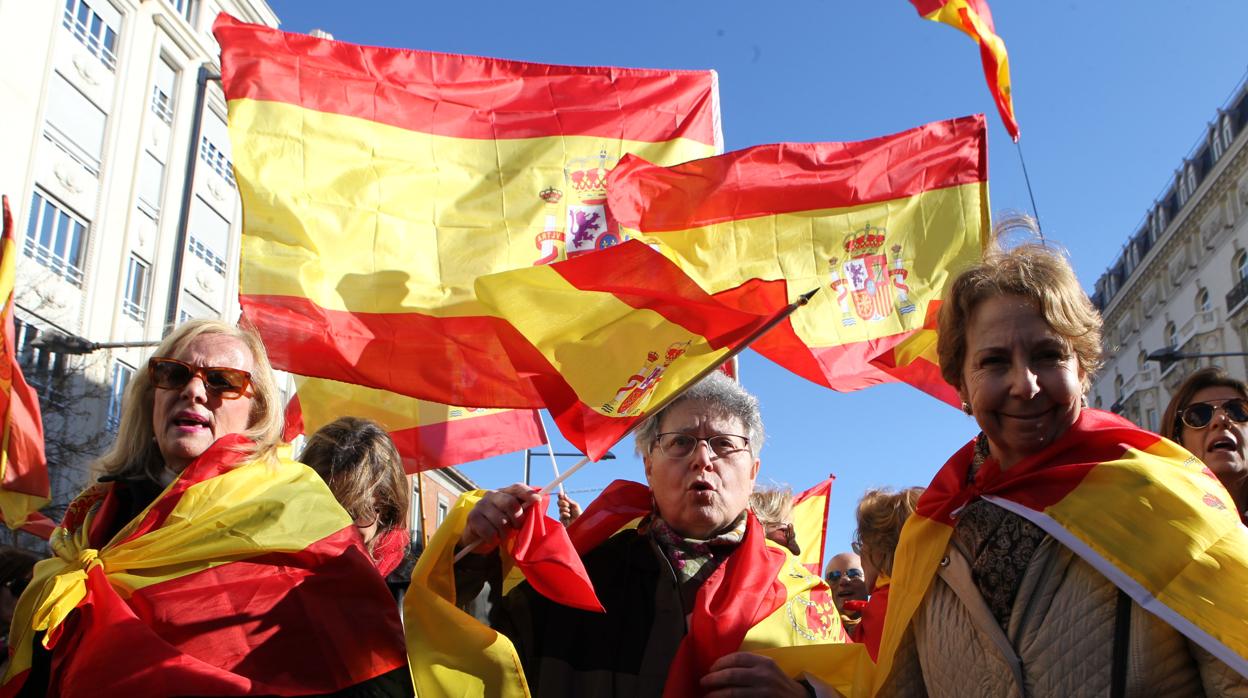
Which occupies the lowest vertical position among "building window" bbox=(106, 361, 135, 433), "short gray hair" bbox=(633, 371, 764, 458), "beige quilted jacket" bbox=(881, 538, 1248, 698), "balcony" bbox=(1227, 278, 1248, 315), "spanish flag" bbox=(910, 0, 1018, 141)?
"beige quilted jacket" bbox=(881, 538, 1248, 698)

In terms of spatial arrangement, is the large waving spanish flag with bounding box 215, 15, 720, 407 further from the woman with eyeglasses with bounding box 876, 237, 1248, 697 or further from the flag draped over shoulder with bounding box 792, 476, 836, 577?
the woman with eyeglasses with bounding box 876, 237, 1248, 697

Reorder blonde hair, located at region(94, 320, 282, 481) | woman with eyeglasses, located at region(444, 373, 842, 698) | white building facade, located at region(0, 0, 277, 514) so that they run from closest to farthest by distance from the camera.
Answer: woman with eyeglasses, located at region(444, 373, 842, 698)
blonde hair, located at region(94, 320, 282, 481)
white building facade, located at region(0, 0, 277, 514)

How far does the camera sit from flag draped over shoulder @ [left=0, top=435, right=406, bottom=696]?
2.91 meters

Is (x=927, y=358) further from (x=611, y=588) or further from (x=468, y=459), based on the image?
(x=611, y=588)

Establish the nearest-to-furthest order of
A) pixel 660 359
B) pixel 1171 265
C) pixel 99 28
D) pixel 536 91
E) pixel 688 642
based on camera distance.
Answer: pixel 688 642, pixel 660 359, pixel 536 91, pixel 99 28, pixel 1171 265

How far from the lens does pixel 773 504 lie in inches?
184

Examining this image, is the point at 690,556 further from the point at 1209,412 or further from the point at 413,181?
the point at 413,181

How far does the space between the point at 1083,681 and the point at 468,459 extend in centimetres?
493

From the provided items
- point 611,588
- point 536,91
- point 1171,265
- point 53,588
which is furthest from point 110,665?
point 1171,265

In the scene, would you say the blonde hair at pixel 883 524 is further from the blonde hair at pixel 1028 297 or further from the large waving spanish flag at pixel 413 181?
the blonde hair at pixel 1028 297

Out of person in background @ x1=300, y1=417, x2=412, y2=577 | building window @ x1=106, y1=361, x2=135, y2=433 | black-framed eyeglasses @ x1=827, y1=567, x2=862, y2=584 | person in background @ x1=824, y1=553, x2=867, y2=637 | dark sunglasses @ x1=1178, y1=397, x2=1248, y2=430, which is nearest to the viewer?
person in background @ x1=300, y1=417, x2=412, y2=577

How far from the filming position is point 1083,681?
7.11 ft

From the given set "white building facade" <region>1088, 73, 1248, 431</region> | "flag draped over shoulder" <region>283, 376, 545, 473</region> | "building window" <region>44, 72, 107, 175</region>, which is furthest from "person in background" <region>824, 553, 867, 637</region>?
"white building facade" <region>1088, 73, 1248, 431</region>

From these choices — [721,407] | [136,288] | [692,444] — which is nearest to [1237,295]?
[136,288]
